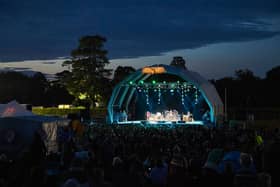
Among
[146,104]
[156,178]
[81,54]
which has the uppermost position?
[81,54]

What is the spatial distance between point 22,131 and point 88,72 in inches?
960

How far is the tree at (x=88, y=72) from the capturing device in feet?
124

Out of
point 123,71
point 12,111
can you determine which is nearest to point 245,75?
point 123,71

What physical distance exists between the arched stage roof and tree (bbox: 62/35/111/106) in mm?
6708

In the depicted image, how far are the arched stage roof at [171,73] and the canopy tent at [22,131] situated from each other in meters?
12.8

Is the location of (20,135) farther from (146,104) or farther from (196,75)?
(146,104)

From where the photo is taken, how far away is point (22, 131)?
14.1 meters

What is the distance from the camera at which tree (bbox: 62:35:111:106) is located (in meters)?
37.8

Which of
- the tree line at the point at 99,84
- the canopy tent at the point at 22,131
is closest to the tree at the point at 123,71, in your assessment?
the tree line at the point at 99,84

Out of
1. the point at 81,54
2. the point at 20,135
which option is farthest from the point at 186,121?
the point at 20,135

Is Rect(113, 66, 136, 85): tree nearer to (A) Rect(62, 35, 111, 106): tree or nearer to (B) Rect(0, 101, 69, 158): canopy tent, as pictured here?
(A) Rect(62, 35, 111, 106): tree

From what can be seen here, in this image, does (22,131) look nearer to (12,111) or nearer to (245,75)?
(12,111)

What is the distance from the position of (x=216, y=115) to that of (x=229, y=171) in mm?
20585

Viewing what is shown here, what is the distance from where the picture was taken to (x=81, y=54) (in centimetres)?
3841
